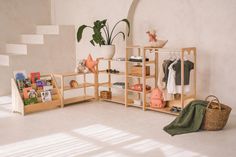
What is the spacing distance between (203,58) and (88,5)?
118 inches

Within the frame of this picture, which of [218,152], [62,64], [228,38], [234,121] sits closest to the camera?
[218,152]

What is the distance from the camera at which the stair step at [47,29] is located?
7494 mm

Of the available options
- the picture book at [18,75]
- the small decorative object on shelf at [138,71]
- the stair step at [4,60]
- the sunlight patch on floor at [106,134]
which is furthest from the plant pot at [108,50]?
the stair step at [4,60]

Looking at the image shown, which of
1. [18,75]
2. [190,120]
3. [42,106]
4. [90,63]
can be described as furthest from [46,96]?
[190,120]

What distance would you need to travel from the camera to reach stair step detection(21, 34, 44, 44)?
7343 millimetres

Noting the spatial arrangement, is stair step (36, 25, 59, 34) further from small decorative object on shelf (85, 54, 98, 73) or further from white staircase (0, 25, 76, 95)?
small decorative object on shelf (85, 54, 98, 73)

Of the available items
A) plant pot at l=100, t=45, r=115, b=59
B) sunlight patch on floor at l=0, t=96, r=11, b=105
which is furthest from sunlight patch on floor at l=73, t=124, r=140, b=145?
sunlight patch on floor at l=0, t=96, r=11, b=105

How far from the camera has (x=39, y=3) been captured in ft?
26.0

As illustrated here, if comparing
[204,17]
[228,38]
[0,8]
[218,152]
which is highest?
[0,8]

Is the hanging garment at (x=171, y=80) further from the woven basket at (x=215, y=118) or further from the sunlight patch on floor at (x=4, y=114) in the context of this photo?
the sunlight patch on floor at (x=4, y=114)

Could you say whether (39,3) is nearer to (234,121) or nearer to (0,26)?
(0,26)

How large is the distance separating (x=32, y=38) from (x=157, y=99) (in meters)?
3.67

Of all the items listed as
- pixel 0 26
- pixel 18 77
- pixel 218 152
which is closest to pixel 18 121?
pixel 18 77

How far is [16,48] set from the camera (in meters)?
7.18
